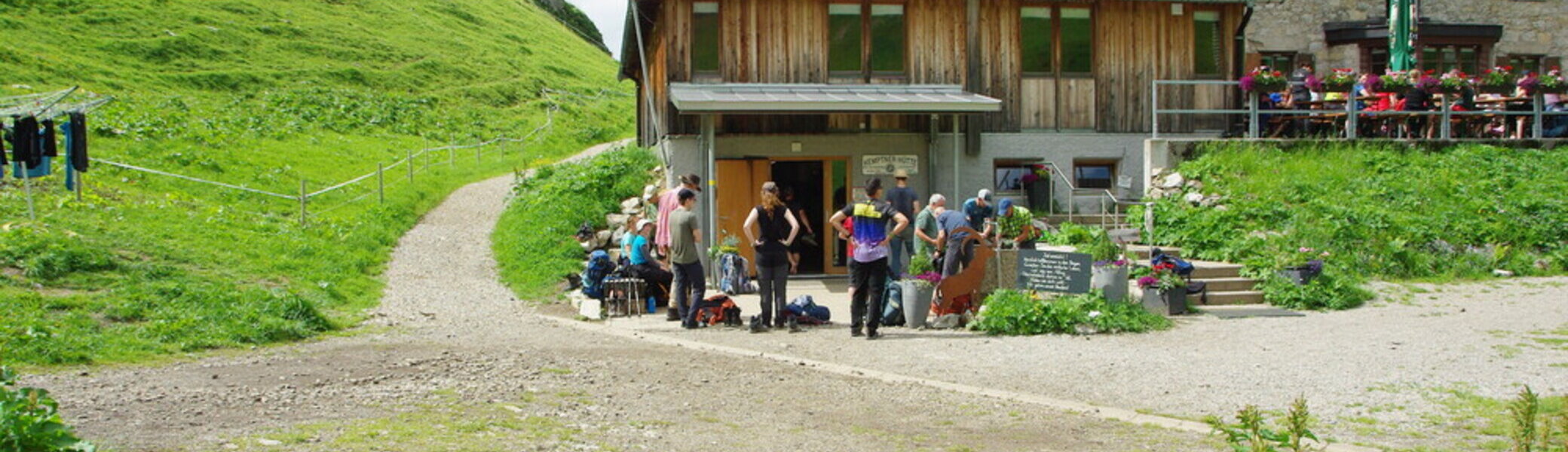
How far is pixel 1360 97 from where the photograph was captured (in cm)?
1988

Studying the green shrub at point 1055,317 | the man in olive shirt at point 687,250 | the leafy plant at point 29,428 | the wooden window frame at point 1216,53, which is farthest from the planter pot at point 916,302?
the wooden window frame at point 1216,53

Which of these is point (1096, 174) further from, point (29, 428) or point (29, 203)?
point (29, 428)

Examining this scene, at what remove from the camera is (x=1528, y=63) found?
26516 millimetres

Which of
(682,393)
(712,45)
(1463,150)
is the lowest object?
(682,393)

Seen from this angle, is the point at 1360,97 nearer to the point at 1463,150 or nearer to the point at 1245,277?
the point at 1463,150

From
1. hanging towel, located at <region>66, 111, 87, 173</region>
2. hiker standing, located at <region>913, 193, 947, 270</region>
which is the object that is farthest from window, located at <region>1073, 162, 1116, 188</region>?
hanging towel, located at <region>66, 111, 87, 173</region>

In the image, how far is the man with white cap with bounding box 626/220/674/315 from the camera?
14.3 metres

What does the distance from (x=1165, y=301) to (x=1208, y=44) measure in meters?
8.18

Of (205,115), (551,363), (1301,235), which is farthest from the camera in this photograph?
(205,115)

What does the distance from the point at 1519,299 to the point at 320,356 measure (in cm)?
1244

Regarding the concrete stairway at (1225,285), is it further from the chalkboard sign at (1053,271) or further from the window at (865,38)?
the window at (865,38)

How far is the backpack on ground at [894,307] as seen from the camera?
41.9 feet

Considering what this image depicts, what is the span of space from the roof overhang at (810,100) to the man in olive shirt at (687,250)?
3.60 metres

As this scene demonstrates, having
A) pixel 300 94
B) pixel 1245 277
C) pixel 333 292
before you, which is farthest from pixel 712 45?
pixel 300 94
